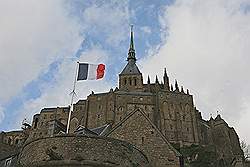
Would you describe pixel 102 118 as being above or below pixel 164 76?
below

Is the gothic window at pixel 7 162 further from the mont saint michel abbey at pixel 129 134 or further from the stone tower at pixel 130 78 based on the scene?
the stone tower at pixel 130 78

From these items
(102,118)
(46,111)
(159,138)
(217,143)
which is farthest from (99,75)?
(46,111)

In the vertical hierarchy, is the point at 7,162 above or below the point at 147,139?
below

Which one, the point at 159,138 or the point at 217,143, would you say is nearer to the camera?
the point at 159,138

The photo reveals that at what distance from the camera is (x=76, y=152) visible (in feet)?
53.8

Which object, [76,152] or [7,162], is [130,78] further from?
[76,152]

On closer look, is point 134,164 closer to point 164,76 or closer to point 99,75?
point 99,75

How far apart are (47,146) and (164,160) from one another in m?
7.45

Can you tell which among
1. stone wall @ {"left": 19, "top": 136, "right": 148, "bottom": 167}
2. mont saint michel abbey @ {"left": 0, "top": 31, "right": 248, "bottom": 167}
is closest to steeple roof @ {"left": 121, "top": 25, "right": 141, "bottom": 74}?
mont saint michel abbey @ {"left": 0, "top": 31, "right": 248, "bottom": 167}

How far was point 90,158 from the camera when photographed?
1638 cm

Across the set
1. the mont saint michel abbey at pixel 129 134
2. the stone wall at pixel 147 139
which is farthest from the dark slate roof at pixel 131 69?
the stone wall at pixel 147 139

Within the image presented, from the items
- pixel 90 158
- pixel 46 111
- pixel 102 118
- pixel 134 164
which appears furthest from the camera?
pixel 46 111

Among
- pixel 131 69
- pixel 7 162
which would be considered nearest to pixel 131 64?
pixel 131 69

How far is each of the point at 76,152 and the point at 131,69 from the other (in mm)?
88167
